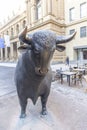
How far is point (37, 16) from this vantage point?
26.2 metres

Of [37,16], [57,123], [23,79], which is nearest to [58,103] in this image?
[57,123]

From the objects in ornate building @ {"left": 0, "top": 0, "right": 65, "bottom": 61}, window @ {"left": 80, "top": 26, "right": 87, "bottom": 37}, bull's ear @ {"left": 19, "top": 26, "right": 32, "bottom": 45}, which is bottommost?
bull's ear @ {"left": 19, "top": 26, "right": 32, "bottom": 45}

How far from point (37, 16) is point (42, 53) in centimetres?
2629

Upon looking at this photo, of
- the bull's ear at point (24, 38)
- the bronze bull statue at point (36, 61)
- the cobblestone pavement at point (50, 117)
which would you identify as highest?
the bull's ear at point (24, 38)

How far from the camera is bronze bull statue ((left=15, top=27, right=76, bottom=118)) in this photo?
177 centimetres

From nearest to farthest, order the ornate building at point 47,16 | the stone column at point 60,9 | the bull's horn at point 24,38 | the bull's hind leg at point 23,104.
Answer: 1. the bull's horn at point 24,38
2. the bull's hind leg at point 23,104
3. the ornate building at point 47,16
4. the stone column at point 60,9

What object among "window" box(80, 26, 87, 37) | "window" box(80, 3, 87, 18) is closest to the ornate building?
"window" box(80, 26, 87, 37)

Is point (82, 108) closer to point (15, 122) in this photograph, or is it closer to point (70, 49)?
point (15, 122)

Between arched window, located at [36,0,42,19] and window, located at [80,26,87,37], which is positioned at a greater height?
arched window, located at [36,0,42,19]

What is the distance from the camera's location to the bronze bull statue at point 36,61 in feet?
5.79

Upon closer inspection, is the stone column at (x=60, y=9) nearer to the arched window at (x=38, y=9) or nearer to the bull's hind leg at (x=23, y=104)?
the arched window at (x=38, y=9)

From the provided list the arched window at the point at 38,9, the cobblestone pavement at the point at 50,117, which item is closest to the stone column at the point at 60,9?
the arched window at the point at 38,9

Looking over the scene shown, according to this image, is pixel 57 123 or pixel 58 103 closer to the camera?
pixel 57 123

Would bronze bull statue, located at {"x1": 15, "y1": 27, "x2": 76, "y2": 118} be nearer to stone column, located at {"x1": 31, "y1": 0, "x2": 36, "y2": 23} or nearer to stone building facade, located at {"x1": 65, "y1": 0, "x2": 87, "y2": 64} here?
stone building facade, located at {"x1": 65, "y1": 0, "x2": 87, "y2": 64}
